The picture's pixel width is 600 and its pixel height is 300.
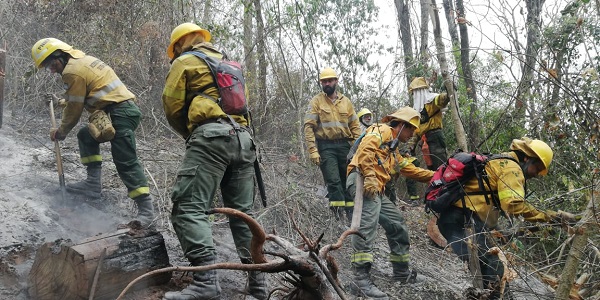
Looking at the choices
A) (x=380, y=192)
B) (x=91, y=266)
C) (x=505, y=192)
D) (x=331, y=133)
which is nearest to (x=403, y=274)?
(x=380, y=192)

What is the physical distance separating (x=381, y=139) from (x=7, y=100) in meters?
5.91

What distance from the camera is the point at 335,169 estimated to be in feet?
22.5

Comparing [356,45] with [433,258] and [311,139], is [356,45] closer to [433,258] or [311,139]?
[311,139]

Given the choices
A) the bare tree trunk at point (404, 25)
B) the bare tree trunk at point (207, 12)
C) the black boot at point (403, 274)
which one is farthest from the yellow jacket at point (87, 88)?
the bare tree trunk at point (404, 25)

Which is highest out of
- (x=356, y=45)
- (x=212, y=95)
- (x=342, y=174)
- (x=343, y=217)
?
(x=356, y=45)

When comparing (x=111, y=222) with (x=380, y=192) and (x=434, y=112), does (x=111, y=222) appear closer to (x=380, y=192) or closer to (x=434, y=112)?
(x=380, y=192)

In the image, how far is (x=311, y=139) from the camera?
7145 millimetres

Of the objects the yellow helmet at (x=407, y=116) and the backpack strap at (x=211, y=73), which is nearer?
the backpack strap at (x=211, y=73)

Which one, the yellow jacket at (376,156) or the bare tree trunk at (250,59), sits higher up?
the bare tree trunk at (250,59)

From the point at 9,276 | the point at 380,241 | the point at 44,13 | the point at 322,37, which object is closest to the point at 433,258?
the point at 380,241

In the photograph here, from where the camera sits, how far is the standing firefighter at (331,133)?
6.85 metres

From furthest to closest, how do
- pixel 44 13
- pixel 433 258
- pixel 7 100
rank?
pixel 44 13 → pixel 7 100 → pixel 433 258

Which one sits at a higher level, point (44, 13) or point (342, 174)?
point (44, 13)

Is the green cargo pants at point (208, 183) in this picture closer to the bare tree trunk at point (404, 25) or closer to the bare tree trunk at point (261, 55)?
the bare tree trunk at point (261, 55)
